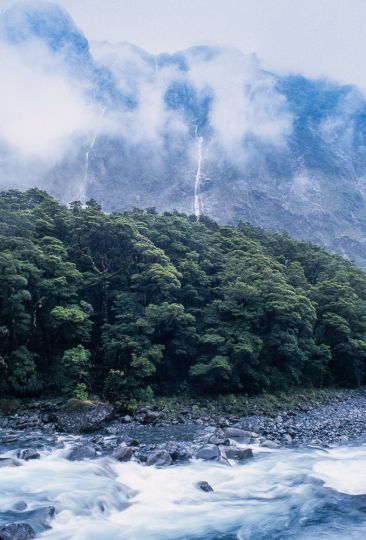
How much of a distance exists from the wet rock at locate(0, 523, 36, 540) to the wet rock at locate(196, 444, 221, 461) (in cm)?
674

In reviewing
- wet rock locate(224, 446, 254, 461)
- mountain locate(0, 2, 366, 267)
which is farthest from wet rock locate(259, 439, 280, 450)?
mountain locate(0, 2, 366, 267)

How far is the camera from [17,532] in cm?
842

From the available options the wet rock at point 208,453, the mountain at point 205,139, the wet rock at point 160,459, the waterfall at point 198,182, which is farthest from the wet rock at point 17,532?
the mountain at point 205,139

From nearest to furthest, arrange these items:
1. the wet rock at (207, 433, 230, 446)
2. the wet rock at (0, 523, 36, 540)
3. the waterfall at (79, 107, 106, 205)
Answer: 1. the wet rock at (0, 523, 36, 540)
2. the wet rock at (207, 433, 230, 446)
3. the waterfall at (79, 107, 106, 205)

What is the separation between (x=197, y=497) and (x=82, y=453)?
454 cm

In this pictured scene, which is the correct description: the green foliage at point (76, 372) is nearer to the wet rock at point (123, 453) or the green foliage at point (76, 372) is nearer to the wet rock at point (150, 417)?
the wet rock at point (150, 417)

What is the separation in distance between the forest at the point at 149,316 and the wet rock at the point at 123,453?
542cm

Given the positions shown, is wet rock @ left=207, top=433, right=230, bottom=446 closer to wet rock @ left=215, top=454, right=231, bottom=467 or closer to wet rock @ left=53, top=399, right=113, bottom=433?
wet rock @ left=215, top=454, right=231, bottom=467

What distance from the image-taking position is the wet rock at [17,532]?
322 inches

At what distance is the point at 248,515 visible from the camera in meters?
10.6

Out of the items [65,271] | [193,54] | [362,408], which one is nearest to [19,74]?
[193,54]

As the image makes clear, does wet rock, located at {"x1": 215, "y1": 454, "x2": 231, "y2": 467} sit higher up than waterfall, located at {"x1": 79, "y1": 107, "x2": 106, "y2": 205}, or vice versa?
waterfall, located at {"x1": 79, "y1": 107, "x2": 106, "y2": 205}

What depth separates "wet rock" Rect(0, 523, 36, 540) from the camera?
818cm

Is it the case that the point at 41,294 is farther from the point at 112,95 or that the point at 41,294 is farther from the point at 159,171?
the point at 112,95
